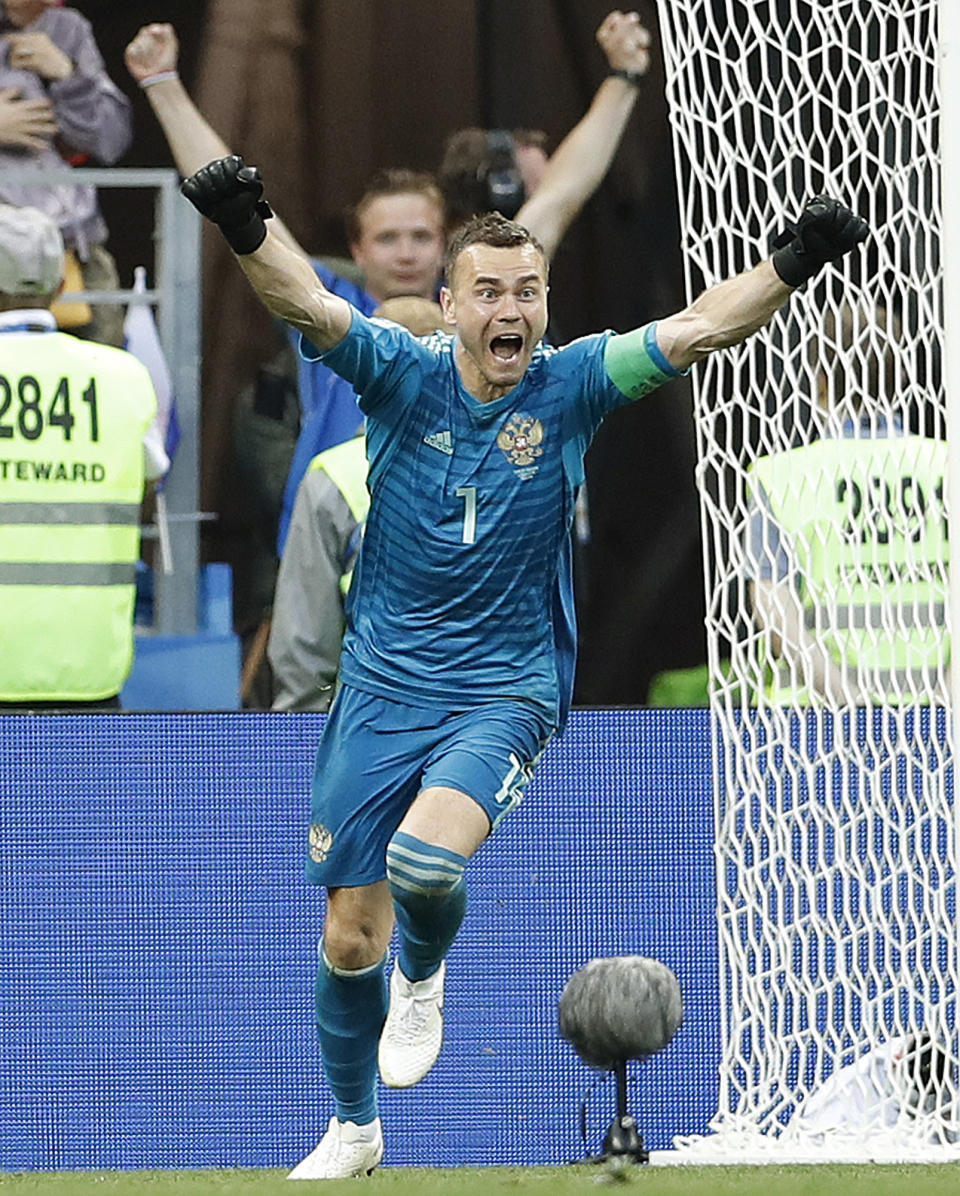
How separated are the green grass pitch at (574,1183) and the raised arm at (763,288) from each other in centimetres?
177

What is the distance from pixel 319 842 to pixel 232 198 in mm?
1537

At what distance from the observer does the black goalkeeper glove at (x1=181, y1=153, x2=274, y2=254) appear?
183 inches

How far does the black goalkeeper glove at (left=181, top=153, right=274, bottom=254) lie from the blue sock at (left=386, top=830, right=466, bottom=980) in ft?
4.32

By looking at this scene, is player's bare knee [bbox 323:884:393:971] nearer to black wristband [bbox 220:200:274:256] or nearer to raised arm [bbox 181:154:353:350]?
raised arm [bbox 181:154:353:350]

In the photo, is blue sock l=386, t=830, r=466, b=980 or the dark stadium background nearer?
blue sock l=386, t=830, r=466, b=980

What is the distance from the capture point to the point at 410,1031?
17.5 ft

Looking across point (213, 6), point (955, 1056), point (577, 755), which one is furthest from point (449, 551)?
point (213, 6)

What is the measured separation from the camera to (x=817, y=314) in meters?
6.43

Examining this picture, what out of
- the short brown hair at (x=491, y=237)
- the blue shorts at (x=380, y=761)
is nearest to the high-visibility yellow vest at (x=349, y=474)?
the blue shorts at (x=380, y=761)

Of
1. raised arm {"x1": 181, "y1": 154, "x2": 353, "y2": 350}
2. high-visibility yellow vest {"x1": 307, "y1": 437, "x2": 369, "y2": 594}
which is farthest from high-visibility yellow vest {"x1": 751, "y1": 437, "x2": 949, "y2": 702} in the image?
raised arm {"x1": 181, "y1": 154, "x2": 353, "y2": 350}

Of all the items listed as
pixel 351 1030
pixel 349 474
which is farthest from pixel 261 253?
pixel 351 1030

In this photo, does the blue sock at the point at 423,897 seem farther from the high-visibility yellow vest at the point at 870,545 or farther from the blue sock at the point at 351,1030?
the high-visibility yellow vest at the point at 870,545

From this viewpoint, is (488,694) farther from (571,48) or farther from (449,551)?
(571,48)

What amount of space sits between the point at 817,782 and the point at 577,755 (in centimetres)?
70
